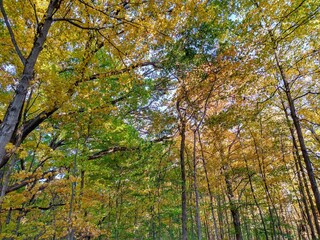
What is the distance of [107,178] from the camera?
9062 mm

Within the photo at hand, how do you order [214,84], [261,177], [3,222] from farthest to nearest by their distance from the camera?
[261,177] → [3,222] → [214,84]

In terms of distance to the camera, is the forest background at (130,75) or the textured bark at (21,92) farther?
the forest background at (130,75)

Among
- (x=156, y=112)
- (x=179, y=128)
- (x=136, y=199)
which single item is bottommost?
(x=136, y=199)

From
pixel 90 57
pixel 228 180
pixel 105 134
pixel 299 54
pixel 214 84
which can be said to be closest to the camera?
pixel 90 57

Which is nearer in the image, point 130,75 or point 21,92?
point 21,92

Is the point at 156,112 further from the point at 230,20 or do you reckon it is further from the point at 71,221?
the point at 71,221

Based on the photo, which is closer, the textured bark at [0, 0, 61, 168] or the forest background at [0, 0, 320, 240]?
the textured bark at [0, 0, 61, 168]

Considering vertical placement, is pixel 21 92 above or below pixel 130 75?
below

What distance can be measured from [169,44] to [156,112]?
3.48 m

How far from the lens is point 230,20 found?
5617mm

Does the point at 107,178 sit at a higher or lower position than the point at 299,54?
lower

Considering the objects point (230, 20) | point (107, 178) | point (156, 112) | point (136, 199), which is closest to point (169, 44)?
point (230, 20)

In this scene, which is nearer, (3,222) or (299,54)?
(299,54)

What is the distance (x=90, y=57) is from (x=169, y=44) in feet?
6.76
